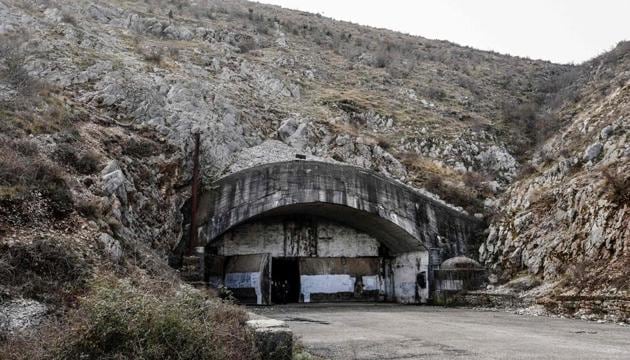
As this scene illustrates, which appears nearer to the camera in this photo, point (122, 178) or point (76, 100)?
point (122, 178)

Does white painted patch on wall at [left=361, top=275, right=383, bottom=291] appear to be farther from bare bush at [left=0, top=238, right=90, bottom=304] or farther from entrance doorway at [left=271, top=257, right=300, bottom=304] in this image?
bare bush at [left=0, top=238, right=90, bottom=304]

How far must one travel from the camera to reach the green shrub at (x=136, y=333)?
4.23 meters

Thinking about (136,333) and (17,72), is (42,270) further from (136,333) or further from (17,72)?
(17,72)

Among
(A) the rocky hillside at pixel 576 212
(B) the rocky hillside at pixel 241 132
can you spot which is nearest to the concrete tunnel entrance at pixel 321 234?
(B) the rocky hillside at pixel 241 132

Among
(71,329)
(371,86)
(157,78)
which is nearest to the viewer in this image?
(71,329)

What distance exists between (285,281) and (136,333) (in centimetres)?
1652

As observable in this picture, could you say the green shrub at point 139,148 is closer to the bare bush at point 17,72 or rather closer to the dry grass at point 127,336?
the bare bush at point 17,72

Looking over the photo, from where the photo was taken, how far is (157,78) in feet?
62.3

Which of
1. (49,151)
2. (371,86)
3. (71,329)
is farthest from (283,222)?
(71,329)

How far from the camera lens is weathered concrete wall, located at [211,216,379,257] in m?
18.5

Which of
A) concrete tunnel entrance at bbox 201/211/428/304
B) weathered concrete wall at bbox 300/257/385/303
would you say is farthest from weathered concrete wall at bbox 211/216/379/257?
weathered concrete wall at bbox 300/257/385/303

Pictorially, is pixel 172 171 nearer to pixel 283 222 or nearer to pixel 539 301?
pixel 283 222

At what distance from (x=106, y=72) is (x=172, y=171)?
5.02m

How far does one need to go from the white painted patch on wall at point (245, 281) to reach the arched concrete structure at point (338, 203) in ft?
6.85
